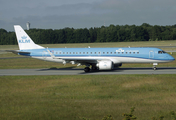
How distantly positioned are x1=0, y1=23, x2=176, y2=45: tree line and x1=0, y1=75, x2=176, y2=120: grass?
11243 cm

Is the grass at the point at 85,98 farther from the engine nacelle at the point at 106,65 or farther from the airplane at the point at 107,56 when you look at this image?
the airplane at the point at 107,56

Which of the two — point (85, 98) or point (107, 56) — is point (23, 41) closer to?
point (107, 56)

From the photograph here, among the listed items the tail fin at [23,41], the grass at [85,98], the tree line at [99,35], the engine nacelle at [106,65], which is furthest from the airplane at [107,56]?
the tree line at [99,35]

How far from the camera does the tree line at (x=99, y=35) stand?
128 m

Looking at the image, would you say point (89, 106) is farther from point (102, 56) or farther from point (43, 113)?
point (102, 56)

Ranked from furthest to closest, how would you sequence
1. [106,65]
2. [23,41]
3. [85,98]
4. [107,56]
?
[23,41] → [107,56] → [106,65] → [85,98]

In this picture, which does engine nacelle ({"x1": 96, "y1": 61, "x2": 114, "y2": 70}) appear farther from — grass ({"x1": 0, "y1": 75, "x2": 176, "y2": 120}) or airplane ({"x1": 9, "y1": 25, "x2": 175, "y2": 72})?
grass ({"x1": 0, "y1": 75, "x2": 176, "y2": 120})

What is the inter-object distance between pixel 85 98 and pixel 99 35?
125096mm

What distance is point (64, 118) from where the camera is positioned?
38.1 ft

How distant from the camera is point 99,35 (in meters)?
139

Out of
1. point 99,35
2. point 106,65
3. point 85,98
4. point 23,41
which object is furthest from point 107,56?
point 99,35

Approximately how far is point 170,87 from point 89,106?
8589mm

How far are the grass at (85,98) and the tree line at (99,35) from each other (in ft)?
369

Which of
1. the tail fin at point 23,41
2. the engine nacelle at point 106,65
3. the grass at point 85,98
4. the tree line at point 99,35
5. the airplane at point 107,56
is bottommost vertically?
the grass at point 85,98
